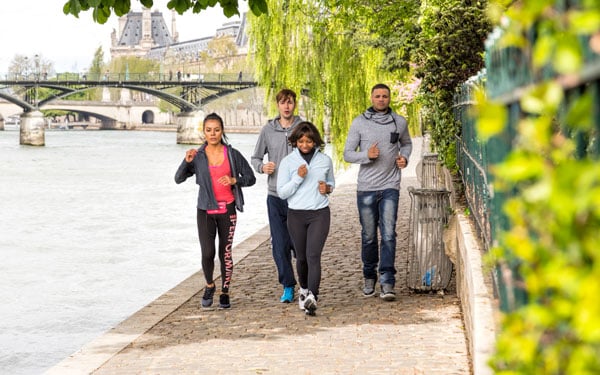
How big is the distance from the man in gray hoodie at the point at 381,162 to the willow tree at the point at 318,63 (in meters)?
12.8

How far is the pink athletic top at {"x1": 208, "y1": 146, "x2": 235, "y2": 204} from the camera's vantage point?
7.66 meters

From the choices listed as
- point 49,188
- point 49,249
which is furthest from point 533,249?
point 49,188

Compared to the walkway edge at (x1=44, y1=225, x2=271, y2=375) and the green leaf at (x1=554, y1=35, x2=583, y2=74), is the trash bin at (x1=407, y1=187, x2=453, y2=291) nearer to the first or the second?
the walkway edge at (x1=44, y1=225, x2=271, y2=375)

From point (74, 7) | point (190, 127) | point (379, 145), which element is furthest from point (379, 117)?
point (190, 127)

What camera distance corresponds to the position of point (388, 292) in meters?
7.92

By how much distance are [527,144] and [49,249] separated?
1454 centimetres

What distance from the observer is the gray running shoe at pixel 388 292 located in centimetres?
792

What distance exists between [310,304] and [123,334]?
1.26 metres

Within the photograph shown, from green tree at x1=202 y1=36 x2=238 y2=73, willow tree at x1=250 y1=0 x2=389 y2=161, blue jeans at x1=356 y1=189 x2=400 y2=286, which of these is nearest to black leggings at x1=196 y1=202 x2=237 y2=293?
blue jeans at x1=356 y1=189 x2=400 y2=286

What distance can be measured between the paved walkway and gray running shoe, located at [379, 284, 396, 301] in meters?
0.08

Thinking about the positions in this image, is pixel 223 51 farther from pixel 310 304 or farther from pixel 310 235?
pixel 310 304

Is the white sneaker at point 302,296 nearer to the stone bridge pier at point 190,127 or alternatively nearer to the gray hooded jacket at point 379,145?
the gray hooded jacket at point 379,145

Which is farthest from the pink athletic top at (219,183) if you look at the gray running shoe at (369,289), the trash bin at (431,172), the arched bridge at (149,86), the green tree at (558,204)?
the arched bridge at (149,86)

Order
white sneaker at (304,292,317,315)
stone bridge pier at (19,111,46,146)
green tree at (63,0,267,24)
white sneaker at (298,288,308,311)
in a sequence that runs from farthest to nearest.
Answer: stone bridge pier at (19,111,46,146) < white sneaker at (298,288,308,311) < white sneaker at (304,292,317,315) < green tree at (63,0,267,24)
